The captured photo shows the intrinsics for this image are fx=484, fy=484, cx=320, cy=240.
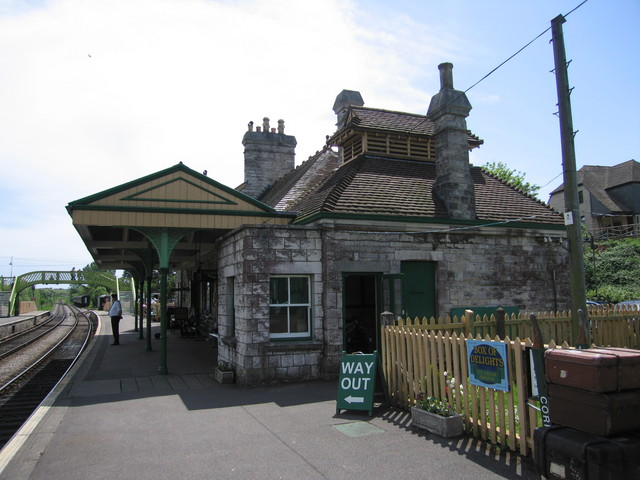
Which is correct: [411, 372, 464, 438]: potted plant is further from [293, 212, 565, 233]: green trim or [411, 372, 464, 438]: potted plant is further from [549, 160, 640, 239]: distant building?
[549, 160, 640, 239]: distant building

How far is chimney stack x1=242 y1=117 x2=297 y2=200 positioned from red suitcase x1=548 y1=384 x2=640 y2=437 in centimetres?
1919

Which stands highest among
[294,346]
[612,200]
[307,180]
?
[612,200]

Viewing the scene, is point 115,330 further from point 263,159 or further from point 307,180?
point 263,159

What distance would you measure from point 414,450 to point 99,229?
11.0 meters

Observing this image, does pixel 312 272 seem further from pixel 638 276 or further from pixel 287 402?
pixel 638 276

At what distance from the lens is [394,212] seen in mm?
11781

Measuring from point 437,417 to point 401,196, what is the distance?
7538mm

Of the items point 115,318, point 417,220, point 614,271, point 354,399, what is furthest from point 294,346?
point 614,271

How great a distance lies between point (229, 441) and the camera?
6.27 meters

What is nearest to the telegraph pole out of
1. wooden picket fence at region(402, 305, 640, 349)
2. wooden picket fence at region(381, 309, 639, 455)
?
wooden picket fence at region(381, 309, 639, 455)

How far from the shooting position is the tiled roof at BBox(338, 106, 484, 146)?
50.0 feet

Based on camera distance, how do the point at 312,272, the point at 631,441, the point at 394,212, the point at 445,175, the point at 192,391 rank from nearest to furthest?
the point at 631,441
the point at 192,391
the point at 312,272
the point at 394,212
the point at 445,175

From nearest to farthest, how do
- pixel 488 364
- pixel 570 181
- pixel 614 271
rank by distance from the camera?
pixel 488 364 → pixel 570 181 → pixel 614 271

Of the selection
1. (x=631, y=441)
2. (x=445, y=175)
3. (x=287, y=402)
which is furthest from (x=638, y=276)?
(x=631, y=441)
